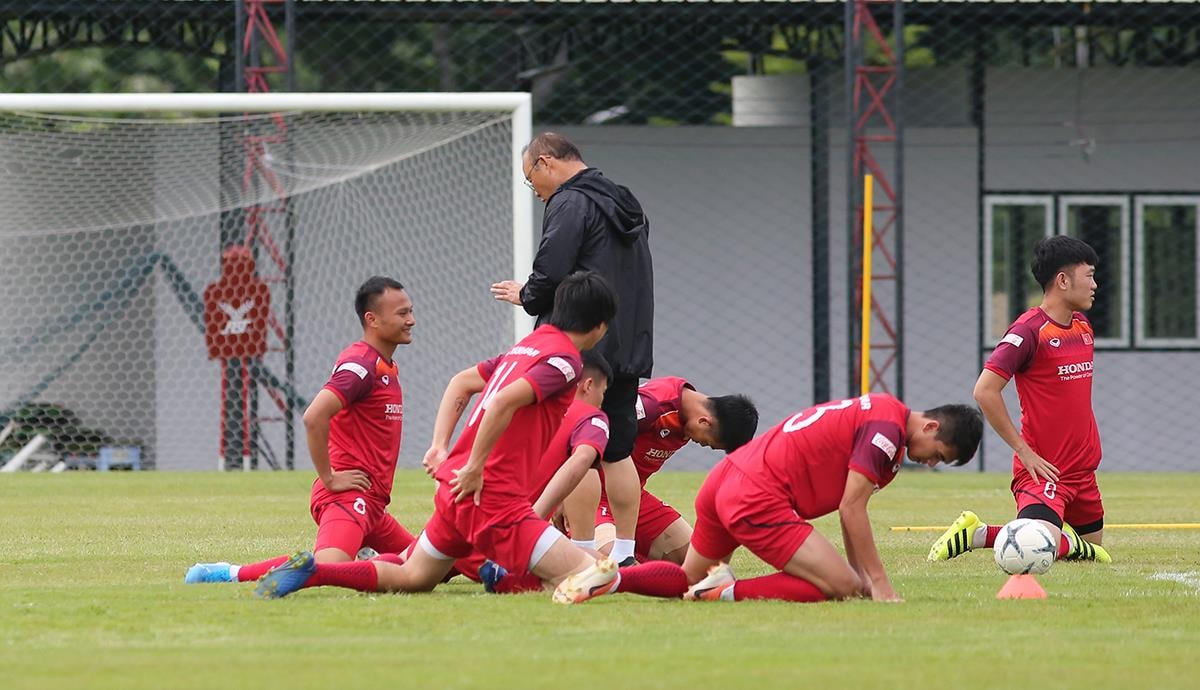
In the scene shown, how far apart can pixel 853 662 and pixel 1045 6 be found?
16.0 metres

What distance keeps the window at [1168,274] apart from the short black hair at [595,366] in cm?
1639

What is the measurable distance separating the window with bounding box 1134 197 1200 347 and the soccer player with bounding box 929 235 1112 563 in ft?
46.5

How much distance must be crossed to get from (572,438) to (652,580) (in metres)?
0.75

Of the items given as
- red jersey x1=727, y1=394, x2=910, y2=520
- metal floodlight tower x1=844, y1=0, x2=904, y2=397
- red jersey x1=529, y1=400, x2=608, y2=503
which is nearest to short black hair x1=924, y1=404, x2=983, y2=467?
red jersey x1=727, y1=394, x2=910, y2=520

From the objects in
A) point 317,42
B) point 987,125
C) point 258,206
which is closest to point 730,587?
point 258,206

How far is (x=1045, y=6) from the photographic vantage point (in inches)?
759

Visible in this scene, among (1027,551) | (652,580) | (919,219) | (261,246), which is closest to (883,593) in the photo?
(652,580)

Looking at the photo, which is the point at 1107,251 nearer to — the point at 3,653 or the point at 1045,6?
the point at 1045,6

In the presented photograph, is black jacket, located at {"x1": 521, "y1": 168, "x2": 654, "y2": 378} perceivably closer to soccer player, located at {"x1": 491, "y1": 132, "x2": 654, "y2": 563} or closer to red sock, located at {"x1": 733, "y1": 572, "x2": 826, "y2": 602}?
soccer player, located at {"x1": 491, "y1": 132, "x2": 654, "y2": 563}

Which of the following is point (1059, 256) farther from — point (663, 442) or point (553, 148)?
point (553, 148)

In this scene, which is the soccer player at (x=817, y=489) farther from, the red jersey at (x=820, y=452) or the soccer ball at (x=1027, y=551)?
the soccer ball at (x=1027, y=551)

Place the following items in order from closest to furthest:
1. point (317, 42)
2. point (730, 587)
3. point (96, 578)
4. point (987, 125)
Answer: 1. point (730, 587)
2. point (96, 578)
3. point (987, 125)
4. point (317, 42)

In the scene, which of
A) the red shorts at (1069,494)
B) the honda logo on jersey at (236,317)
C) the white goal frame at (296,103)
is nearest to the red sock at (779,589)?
the red shorts at (1069,494)

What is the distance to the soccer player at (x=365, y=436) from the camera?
7.02 m
